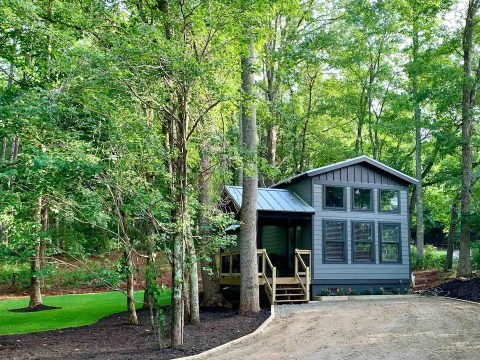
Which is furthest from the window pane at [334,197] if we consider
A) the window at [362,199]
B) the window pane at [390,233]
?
the window pane at [390,233]

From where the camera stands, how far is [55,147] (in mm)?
6727

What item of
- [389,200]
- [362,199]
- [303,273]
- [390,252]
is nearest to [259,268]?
[303,273]

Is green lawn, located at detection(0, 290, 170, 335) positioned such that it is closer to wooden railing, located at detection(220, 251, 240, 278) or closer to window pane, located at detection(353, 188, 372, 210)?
wooden railing, located at detection(220, 251, 240, 278)

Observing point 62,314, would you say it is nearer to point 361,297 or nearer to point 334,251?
point 334,251

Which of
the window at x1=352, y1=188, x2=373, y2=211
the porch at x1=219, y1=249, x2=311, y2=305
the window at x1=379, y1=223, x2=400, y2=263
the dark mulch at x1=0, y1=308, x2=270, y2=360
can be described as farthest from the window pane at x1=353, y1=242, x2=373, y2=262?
the dark mulch at x1=0, y1=308, x2=270, y2=360

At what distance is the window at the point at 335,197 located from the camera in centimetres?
1514

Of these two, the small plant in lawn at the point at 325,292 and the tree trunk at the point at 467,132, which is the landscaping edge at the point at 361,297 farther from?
the tree trunk at the point at 467,132

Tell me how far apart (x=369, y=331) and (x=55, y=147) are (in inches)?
252

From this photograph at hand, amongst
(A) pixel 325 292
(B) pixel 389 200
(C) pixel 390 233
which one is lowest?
(A) pixel 325 292

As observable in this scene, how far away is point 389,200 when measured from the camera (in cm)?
1600

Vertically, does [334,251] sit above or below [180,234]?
below

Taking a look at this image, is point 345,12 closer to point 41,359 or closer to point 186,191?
point 186,191

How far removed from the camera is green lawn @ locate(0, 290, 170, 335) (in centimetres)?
1163

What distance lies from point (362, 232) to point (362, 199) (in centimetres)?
111
